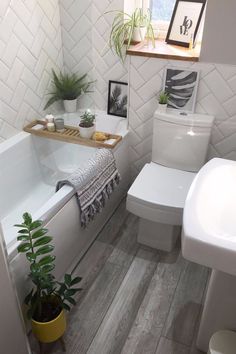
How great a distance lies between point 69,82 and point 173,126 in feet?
3.14

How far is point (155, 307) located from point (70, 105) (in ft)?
5.34

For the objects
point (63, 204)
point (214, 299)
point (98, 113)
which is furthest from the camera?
point (98, 113)

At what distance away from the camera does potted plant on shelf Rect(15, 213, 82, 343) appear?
4.34ft

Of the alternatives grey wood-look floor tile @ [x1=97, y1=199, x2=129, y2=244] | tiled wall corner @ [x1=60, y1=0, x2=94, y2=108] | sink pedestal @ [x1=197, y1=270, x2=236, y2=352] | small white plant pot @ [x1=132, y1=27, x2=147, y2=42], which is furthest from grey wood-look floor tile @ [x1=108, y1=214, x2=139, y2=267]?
small white plant pot @ [x1=132, y1=27, x2=147, y2=42]

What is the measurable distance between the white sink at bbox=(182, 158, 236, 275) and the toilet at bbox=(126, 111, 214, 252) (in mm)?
587

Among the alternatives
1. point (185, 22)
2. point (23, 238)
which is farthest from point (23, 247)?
point (185, 22)

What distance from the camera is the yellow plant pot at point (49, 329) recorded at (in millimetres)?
1402

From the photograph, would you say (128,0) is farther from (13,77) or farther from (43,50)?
(13,77)

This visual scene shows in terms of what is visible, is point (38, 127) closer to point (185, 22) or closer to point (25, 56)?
point (25, 56)

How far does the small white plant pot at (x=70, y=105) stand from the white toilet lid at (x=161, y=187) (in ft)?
2.75

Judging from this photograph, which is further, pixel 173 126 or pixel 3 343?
pixel 173 126

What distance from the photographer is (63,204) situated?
65.4 inches

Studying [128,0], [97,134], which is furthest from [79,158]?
[128,0]

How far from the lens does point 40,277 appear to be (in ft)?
4.42
